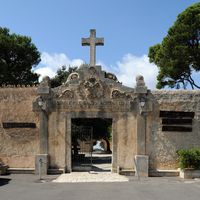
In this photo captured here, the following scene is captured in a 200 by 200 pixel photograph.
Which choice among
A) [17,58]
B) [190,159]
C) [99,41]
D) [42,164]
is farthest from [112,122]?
[17,58]

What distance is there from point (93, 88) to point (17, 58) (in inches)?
708

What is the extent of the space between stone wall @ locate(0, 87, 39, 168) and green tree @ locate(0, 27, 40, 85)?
14.9m

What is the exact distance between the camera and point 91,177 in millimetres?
15445

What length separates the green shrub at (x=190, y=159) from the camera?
1554 centimetres

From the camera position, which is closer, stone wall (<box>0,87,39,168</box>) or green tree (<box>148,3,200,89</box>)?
stone wall (<box>0,87,39,168</box>)

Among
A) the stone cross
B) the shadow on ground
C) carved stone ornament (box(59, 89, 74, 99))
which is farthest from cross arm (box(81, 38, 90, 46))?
the shadow on ground

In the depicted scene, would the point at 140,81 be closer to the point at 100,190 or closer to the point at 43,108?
the point at 43,108

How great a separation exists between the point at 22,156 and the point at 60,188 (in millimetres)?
4684

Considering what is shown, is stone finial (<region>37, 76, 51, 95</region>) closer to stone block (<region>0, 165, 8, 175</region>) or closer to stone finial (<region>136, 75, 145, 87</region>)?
stone block (<region>0, 165, 8, 175</region>)

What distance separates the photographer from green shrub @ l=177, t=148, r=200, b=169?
1554 centimetres

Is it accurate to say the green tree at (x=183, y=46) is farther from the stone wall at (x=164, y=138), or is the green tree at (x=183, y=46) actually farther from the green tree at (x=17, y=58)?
the stone wall at (x=164, y=138)

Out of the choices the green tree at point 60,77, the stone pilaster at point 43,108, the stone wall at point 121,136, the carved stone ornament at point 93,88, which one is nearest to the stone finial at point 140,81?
the stone wall at point 121,136

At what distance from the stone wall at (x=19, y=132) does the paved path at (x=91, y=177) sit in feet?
6.59

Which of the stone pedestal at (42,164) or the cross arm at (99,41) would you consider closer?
the stone pedestal at (42,164)
